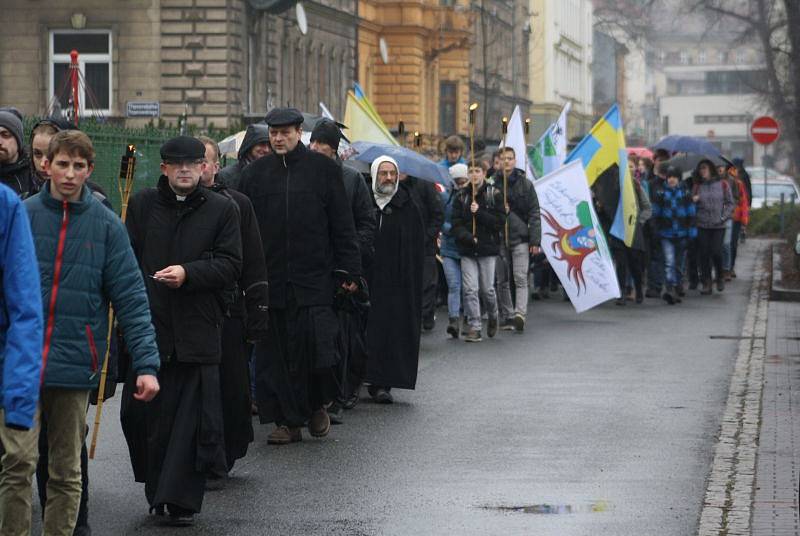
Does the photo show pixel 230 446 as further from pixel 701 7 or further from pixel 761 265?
pixel 701 7

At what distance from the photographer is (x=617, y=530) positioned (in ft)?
28.0

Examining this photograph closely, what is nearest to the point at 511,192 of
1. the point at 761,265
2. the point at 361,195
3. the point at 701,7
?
the point at 361,195

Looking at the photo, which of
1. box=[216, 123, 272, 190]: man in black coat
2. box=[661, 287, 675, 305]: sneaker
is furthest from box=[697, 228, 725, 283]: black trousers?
box=[216, 123, 272, 190]: man in black coat

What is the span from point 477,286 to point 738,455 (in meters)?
7.45

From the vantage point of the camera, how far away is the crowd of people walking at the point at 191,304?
7.14 meters

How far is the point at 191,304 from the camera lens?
348 inches

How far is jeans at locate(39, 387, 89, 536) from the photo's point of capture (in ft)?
23.6

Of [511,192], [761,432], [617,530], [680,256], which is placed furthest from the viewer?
[680,256]

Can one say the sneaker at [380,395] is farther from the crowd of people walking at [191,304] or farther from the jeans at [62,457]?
the jeans at [62,457]

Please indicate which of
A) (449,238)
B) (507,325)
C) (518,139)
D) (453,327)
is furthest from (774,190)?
(453,327)

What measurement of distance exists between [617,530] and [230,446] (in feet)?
6.42

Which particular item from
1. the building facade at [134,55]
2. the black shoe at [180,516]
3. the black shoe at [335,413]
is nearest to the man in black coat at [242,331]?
the black shoe at [180,516]

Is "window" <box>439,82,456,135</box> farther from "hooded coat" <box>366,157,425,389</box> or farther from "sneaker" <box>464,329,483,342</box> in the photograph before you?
"hooded coat" <box>366,157,425,389</box>

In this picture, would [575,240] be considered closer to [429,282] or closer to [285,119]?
[429,282]
